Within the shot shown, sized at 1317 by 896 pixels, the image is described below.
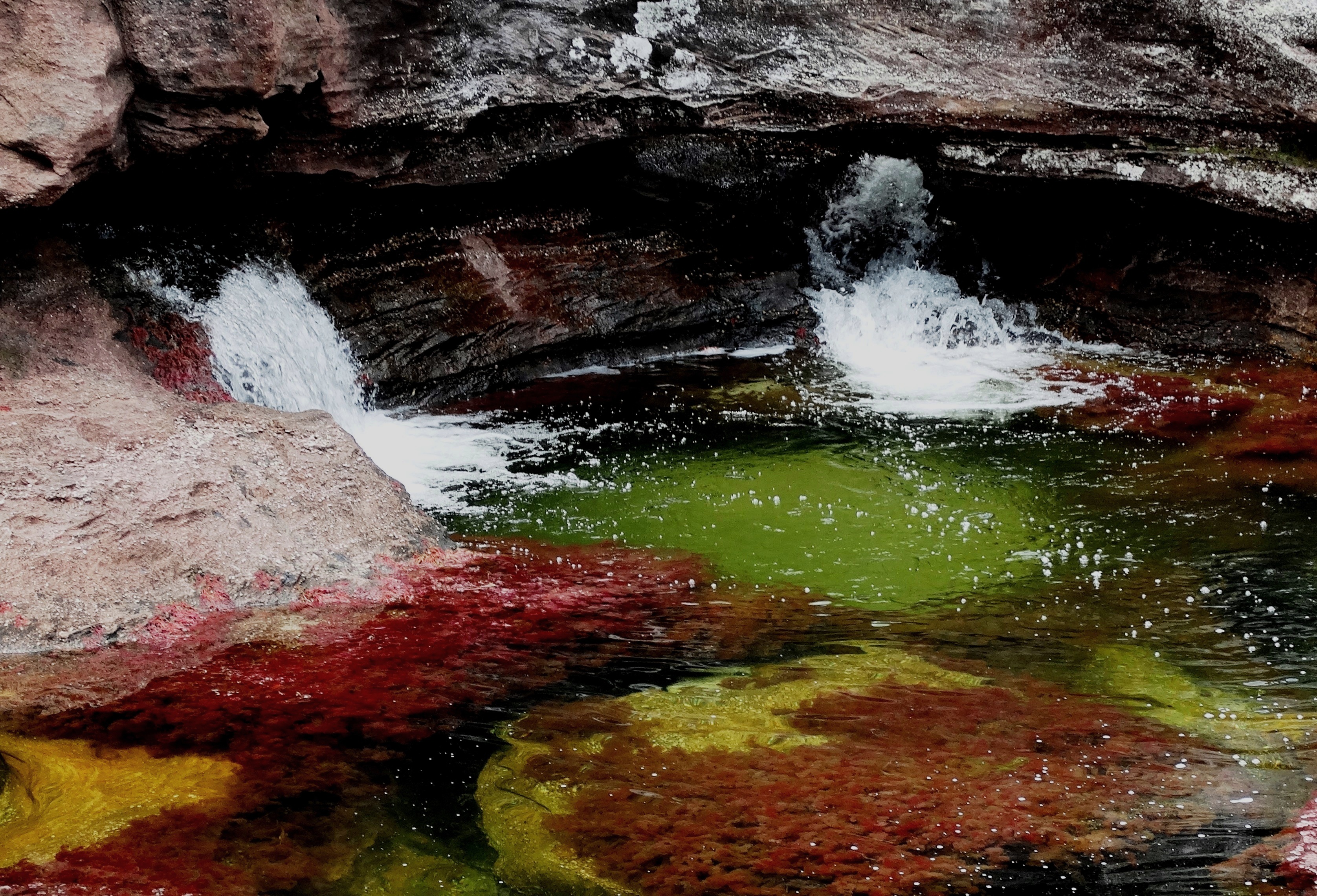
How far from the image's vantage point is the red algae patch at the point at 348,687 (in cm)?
336

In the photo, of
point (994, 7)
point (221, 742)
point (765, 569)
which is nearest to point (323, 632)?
point (221, 742)

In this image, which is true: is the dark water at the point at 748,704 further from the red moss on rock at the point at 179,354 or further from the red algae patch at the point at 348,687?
the red moss on rock at the point at 179,354

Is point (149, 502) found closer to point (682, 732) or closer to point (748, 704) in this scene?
point (682, 732)

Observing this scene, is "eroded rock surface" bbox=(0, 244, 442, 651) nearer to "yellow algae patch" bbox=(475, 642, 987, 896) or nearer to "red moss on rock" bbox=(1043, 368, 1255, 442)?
"yellow algae patch" bbox=(475, 642, 987, 896)

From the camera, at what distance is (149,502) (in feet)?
18.1

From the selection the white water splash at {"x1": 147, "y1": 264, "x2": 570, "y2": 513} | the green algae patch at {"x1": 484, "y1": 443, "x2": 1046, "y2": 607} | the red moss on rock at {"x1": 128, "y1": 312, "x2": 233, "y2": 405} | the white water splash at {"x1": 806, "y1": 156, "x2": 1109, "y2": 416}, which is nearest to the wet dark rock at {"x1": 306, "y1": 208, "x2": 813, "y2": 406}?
the white water splash at {"x1": 147, "y1": 264, "x2": 570, "y2": 513}

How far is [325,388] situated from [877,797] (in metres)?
6.07

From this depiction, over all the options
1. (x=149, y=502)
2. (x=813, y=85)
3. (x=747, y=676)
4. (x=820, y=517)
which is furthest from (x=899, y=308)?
(x=149, y=502)

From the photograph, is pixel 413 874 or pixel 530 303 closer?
pixel 413 874

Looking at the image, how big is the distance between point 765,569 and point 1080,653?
158cm

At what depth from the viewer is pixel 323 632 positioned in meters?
5.08

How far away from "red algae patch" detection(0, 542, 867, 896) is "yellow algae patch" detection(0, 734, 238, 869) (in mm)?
50

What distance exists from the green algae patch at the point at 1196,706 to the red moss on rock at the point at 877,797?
17 centimetres

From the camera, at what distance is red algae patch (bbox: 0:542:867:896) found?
132 inches
